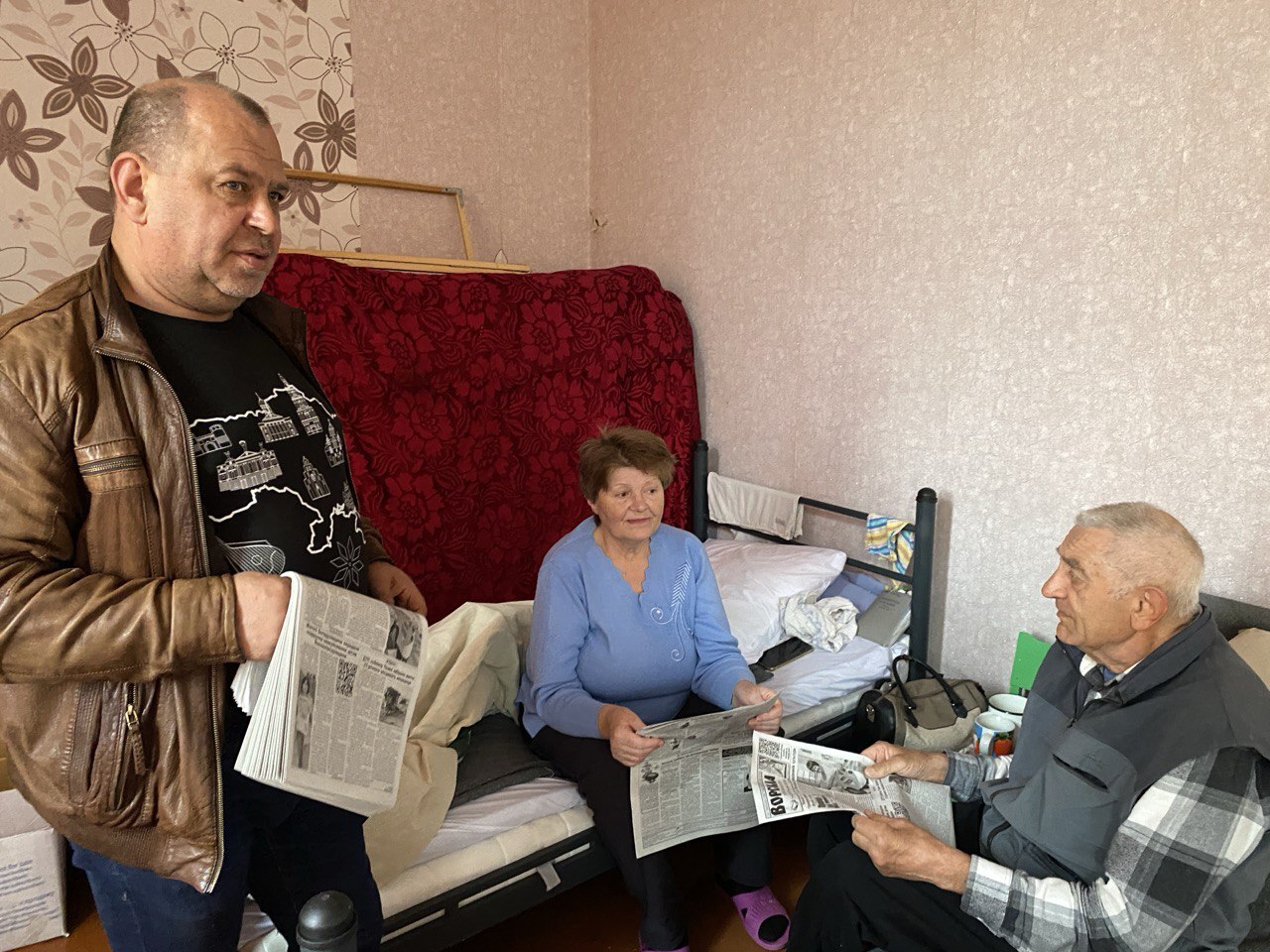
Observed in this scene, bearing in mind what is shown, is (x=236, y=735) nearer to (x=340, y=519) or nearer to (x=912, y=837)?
(x=340, y=519)

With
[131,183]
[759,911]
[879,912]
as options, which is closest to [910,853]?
[879,912]

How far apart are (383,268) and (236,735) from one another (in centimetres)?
175

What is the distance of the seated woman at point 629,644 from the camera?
1.74 metres

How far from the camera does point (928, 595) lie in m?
2.20

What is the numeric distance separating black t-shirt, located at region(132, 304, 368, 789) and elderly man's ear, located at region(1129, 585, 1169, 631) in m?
1.13

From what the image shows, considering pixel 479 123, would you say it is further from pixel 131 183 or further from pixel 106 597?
pixel 106 597

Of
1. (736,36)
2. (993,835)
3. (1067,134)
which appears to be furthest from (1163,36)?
(993,835)

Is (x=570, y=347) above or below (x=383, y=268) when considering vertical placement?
below

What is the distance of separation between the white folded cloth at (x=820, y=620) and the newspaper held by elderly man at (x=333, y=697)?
1365mm

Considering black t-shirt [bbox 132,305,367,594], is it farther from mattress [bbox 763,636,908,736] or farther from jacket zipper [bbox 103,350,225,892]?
mattress [bbox 763,636,908,736]

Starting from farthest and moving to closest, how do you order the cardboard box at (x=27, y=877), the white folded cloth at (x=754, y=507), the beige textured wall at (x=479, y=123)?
the beige textured wall at (x=479, y=123) < the white folded cloth at (x=754, y=507) < the cardboard box at (x=27, y=877)

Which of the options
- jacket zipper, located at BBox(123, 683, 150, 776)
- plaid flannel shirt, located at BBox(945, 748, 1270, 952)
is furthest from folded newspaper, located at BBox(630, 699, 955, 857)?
jacket zipper, located at BBox(123, 683, 150, 776)

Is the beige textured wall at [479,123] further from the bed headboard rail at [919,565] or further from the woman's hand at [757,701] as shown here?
the woman's hand at [757,701]

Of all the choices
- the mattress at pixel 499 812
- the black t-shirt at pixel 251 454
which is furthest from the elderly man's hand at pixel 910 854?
the black t-shirt at pixel 251 454
